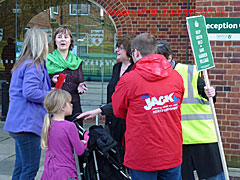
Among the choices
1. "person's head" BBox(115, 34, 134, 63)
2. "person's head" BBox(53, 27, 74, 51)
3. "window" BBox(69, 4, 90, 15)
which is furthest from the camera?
"window" BBox(69, 4, 90, 15)

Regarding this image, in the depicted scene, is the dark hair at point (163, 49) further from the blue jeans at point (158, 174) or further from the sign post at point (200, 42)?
the blue jeans at point (158, 174)

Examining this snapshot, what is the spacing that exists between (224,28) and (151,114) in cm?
323

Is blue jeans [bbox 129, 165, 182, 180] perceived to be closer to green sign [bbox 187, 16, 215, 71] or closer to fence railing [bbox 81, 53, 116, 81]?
green sign [bbox 187, 16, 215, 71]

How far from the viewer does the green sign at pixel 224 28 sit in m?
5.44

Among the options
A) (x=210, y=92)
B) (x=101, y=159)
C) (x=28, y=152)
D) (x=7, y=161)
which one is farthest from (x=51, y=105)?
(x=7, y=161)

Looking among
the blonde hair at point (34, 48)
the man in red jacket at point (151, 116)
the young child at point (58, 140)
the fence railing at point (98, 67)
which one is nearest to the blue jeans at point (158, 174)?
the man in red jacket at point (151, 116)

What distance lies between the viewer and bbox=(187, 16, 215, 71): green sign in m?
3.55

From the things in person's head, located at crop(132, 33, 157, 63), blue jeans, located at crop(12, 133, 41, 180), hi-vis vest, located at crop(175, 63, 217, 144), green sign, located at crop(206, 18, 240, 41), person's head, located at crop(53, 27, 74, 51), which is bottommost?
blue jeans, located at crop(12, 133, 41, 180)

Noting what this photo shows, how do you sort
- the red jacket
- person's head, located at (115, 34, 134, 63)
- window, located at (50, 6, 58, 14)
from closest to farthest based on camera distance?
1. the red jacket
2. person's head, located at (115, 34, 134, 63)
3. window, located at (50, 6, 58, 14)

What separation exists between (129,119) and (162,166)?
44 centimetres

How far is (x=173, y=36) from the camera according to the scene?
784cm

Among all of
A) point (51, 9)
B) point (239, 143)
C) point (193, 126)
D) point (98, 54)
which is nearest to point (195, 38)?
point (193, 126)

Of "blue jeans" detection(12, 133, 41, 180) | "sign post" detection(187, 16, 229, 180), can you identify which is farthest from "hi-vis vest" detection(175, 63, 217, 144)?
"blue jeans" detection(12, 133, 41, 180)

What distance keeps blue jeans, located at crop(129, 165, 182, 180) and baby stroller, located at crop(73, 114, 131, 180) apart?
2.85 feet
